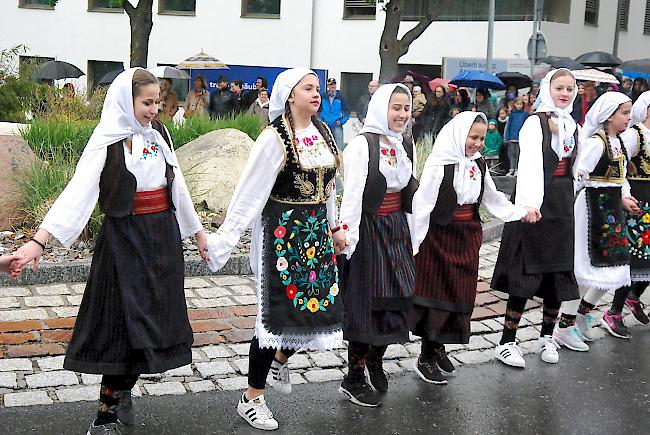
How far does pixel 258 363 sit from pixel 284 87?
1.47 meters

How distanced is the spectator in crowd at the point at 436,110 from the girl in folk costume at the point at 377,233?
11.4 m

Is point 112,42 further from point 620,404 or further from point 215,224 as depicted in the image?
point 620,404

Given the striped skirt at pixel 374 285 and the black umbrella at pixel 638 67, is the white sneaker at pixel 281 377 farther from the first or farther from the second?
the black umbrella at pixel 638 67

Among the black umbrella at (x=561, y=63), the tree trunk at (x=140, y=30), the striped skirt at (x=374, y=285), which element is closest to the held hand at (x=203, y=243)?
the striped skirt at (x=374, y=285)

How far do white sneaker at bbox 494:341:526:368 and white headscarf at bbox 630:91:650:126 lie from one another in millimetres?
2236

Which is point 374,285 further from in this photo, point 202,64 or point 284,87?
point 202,64

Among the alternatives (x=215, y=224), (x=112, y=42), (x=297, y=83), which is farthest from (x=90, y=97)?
(x=112, y=42)

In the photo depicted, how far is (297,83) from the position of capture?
17.2 ft

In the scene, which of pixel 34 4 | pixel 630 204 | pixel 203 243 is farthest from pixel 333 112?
pixel 34 4

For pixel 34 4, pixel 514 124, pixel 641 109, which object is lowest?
pixel 514 124

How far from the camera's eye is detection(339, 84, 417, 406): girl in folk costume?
5.62m

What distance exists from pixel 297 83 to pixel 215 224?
14.1 feet

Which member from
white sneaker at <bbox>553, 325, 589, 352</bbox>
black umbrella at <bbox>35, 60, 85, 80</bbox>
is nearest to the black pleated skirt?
white sneaker at <bbox>553, 325, 589, 352</bbox>

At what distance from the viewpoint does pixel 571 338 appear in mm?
7250
